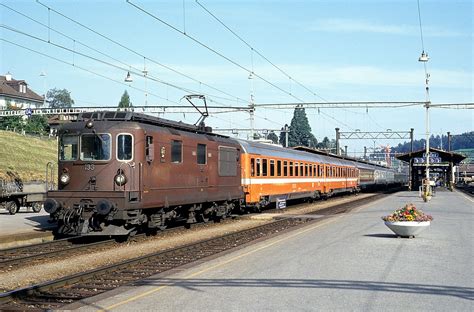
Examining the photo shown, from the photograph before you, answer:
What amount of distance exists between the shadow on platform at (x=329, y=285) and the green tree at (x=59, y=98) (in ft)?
561

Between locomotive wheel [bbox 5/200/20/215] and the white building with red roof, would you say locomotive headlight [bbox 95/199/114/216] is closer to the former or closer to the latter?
locomotive wheel [bbox 5/200/20/215]

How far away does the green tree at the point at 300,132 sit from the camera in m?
159

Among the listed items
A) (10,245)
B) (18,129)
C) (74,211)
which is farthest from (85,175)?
(18,129)

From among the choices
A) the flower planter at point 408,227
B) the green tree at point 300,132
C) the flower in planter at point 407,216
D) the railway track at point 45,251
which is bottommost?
the railway track at point 45,251

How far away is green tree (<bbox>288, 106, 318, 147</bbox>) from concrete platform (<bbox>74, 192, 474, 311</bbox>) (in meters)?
142

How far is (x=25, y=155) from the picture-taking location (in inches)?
2603

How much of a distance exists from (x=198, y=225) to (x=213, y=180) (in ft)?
6.65

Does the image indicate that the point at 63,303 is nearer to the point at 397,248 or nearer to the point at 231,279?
the point at 231,279

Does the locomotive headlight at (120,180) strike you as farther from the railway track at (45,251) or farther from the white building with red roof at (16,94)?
the white building with red roof at (16,94)

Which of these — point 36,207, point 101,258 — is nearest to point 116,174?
point 101,258

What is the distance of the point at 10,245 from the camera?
18000 millimetres

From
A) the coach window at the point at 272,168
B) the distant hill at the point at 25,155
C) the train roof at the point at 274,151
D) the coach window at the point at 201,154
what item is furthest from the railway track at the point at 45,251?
the distant hill at the point at 25,155

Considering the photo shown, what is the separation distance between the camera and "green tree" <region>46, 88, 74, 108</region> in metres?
175

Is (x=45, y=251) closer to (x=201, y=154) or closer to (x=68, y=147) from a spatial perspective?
(x=68, y=147)
